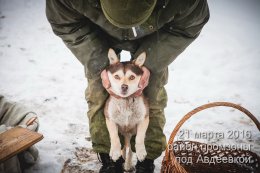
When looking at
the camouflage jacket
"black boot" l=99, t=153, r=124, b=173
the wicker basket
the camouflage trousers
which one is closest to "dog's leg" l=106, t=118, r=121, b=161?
the camouflage trousers

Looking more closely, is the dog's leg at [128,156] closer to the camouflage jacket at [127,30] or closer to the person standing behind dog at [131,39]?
the person standing behind dog at [131,39]

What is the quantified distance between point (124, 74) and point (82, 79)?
68.4 inches

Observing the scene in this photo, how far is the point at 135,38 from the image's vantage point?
1637mm

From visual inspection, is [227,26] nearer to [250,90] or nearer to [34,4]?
[250,90]

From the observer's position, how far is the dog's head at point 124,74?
1.56 m

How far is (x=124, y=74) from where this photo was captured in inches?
61.6

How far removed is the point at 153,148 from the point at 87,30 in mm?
866

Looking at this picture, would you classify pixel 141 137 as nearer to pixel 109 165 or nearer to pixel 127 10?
pixel 109 165

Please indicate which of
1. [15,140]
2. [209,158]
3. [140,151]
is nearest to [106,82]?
[140,151]

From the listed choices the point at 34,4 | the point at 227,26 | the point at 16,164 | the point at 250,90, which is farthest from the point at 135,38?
the point at 34,4

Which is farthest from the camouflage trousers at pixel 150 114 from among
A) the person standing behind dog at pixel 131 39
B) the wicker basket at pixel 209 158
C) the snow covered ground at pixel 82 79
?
the snow covered ground at pixel 82 79

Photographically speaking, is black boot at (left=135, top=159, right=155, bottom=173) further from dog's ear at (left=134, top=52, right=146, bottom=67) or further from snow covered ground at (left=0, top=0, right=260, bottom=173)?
dog's ear at (left=134, top=52, right=146, bottom=67)

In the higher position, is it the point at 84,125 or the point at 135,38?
the point at 135,38

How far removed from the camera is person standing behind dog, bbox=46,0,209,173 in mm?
1479
